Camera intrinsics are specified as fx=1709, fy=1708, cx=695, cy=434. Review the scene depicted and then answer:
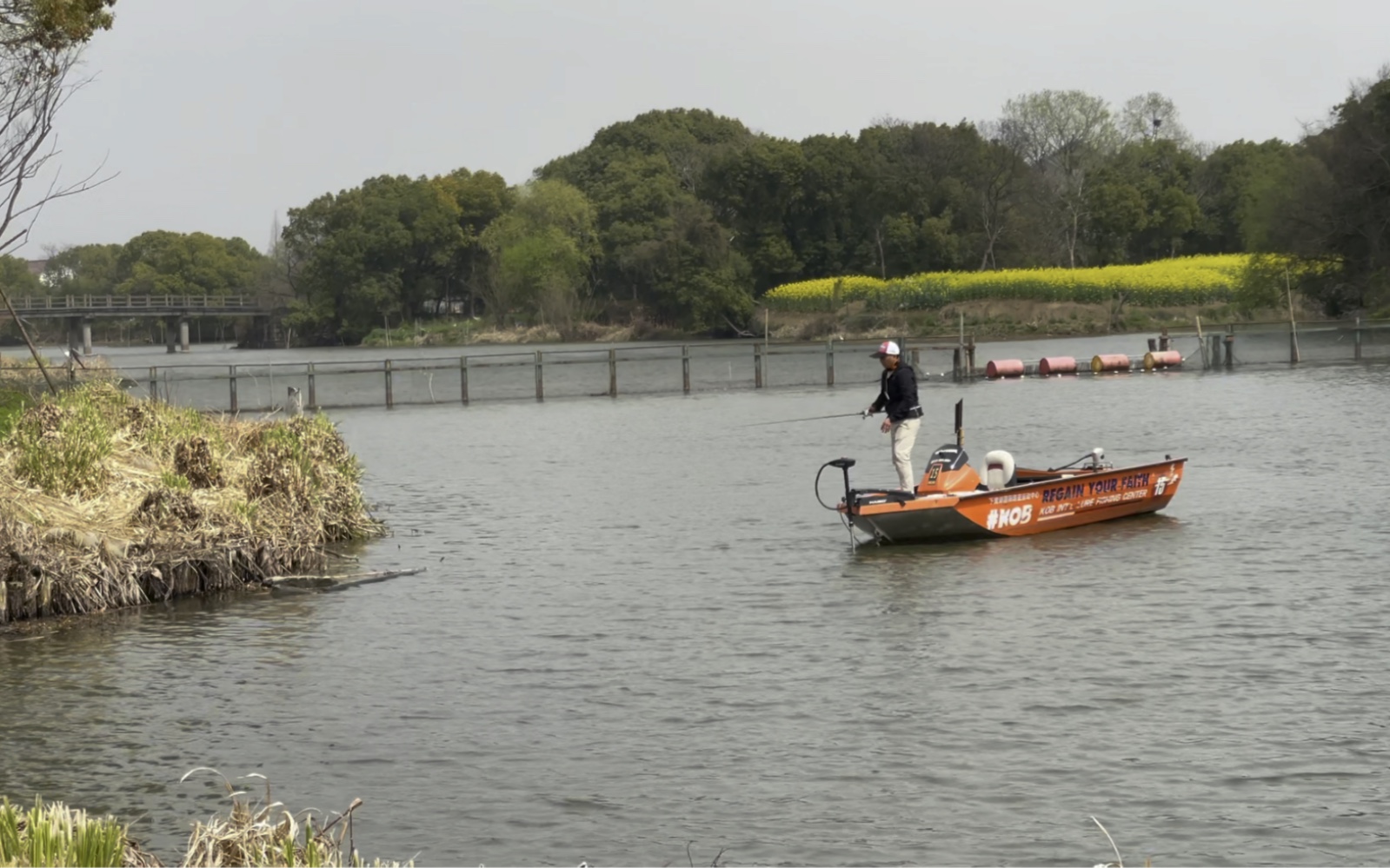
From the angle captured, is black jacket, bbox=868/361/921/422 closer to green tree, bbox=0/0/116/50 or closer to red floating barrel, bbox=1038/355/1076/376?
green tree, bbox=0/0/116/50

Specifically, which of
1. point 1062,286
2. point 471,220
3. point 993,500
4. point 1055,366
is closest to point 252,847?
point 993,500

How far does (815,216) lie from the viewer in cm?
11500

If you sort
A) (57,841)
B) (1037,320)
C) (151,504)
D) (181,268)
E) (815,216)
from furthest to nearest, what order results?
(181,268) < (815,216) < (1037,320) < (151,504) < (57,841)

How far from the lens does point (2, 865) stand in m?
5.41

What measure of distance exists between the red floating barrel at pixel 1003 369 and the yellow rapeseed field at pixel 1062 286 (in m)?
35.2

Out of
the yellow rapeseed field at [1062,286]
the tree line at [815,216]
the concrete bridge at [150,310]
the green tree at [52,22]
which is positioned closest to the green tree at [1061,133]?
the tree line at [815,216]

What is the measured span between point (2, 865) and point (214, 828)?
741 mm

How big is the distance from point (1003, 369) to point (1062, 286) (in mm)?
38816

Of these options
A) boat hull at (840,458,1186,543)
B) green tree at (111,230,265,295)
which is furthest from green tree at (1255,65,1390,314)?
green tree at (111,230,265,295)

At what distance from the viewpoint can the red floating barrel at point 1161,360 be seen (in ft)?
185

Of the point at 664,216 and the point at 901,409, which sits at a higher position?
the point at 664,216

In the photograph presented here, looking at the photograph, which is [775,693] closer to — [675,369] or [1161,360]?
[1161,360]

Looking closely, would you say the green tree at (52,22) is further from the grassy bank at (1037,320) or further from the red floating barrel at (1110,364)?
the grassy bank at (1037,320)

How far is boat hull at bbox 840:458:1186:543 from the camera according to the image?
20297 mm
